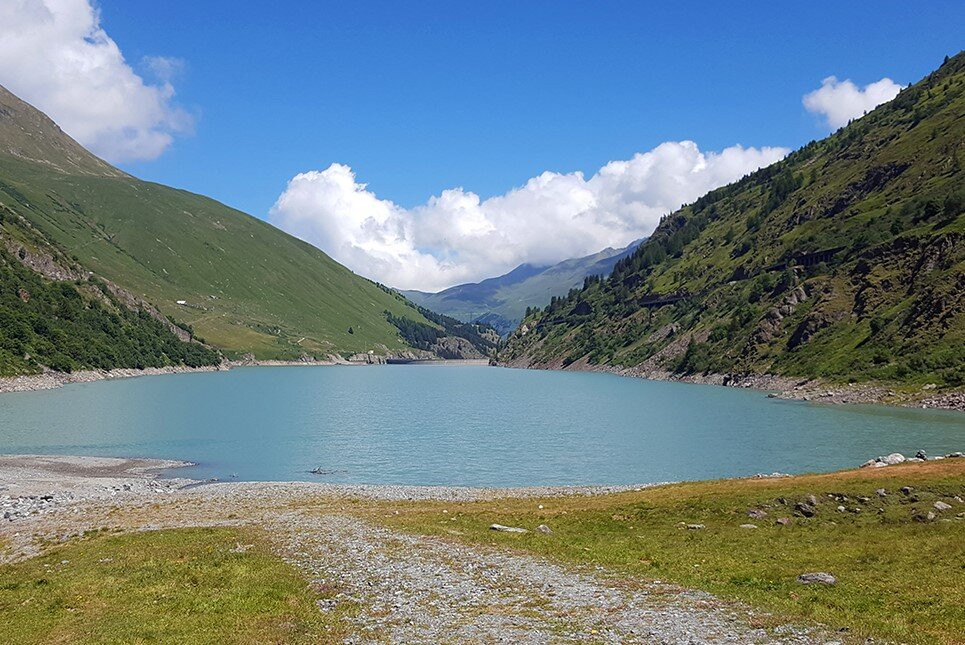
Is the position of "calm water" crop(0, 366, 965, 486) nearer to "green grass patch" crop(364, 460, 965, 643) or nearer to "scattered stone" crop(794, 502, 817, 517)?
"green grass patch" crop(364, 460, 965, 643)

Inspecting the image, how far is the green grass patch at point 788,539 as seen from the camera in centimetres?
2328

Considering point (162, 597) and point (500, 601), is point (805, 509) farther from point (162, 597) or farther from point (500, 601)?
point (162, 597)

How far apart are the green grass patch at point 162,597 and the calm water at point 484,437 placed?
4771cm

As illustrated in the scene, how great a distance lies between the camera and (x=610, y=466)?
91438 mm

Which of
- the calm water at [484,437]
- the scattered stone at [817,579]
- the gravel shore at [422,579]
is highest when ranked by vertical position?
the scattered stone at [817,579]

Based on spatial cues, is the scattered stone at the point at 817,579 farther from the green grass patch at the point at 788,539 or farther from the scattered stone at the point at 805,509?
the scattered stone at the point at 805,509

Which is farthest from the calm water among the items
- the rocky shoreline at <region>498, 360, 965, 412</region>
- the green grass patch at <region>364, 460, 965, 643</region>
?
the green grass patch at <region>364, 460, 965, 643</region>

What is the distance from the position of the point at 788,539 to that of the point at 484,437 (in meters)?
86.0

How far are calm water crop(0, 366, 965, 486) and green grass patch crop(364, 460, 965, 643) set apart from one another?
33278 mm

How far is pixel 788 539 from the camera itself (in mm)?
34875

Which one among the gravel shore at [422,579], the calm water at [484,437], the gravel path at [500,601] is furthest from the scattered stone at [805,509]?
the calm water at [484,437]

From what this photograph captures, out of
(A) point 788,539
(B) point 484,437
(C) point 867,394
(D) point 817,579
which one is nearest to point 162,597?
(D) point 817,579

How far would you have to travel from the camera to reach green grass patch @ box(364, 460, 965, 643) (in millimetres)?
23281

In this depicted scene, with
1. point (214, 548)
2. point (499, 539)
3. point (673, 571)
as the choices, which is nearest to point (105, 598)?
point (214, 548)
